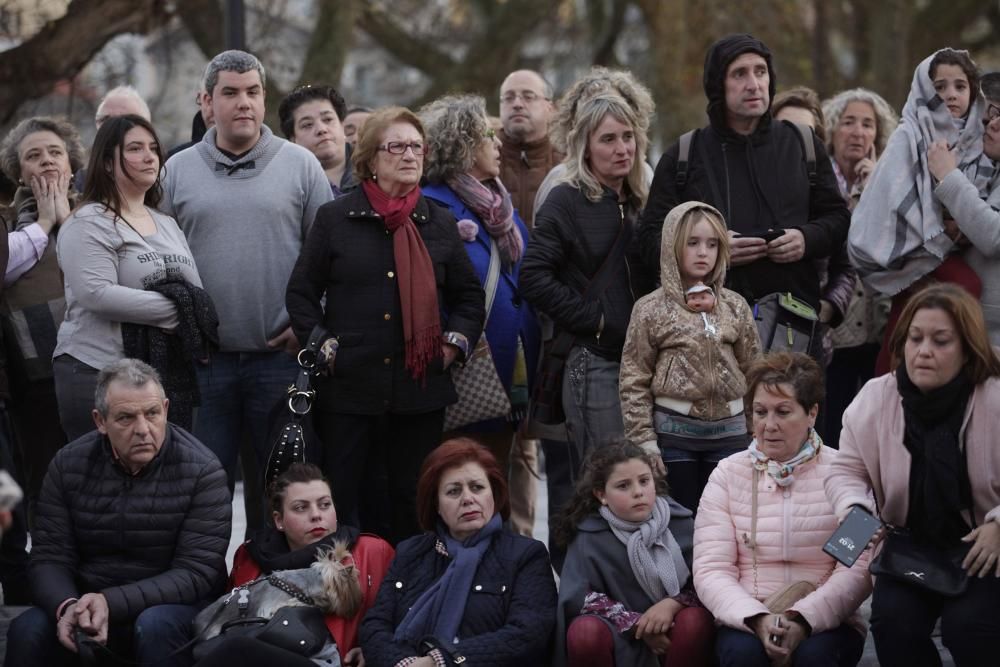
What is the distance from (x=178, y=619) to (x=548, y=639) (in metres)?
1.20

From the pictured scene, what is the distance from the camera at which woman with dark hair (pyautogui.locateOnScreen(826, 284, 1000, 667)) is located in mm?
5023

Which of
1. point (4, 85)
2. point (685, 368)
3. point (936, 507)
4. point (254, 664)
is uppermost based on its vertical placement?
point (4, 85)

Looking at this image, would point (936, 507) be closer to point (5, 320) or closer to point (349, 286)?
point (349, 286)

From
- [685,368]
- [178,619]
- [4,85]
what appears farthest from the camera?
[4,85]

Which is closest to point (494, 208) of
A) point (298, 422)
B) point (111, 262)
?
point (298, 422)

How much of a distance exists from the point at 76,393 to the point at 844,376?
323 centimetres

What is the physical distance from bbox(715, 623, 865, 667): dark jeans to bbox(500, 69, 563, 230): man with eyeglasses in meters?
2.58

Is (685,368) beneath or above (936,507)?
above

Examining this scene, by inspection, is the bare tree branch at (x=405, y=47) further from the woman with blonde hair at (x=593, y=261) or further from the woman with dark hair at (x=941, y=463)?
the woman with dark hair at (x=941, y=463)

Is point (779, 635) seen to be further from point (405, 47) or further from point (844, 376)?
point (405, 47)

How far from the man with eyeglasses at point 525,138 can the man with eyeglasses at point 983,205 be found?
1.82 meters

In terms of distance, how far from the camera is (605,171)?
20.9 ft

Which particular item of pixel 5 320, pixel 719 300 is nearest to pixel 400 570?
pixel 719 300

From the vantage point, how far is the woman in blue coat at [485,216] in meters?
6.57
